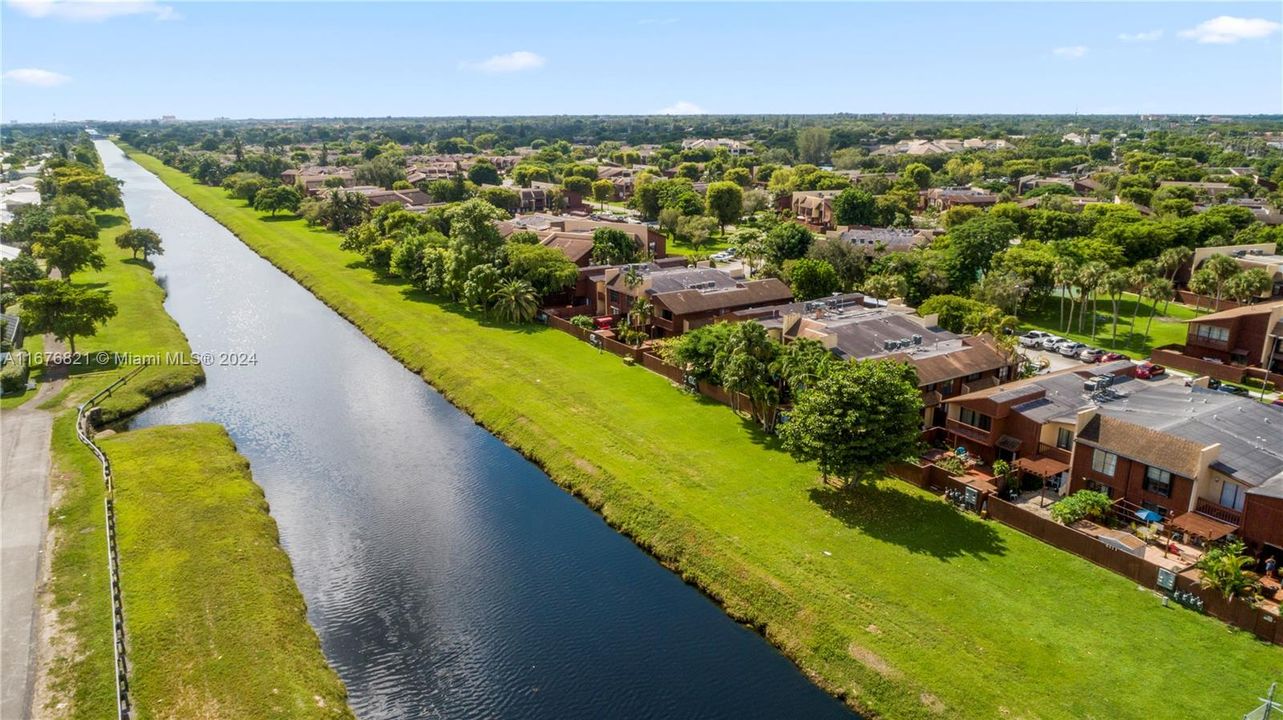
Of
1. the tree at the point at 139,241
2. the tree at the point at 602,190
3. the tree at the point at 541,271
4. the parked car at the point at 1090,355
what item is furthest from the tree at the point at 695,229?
the tree at the point at 139,241

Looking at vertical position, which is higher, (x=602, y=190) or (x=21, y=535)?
(x=602, y=190)

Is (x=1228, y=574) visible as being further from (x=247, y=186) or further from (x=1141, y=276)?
(x=247, y=186)

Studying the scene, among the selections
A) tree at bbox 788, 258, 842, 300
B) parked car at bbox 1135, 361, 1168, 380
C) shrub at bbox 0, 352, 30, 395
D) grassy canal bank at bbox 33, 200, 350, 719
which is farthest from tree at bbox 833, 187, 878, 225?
shrub at bbox 0, 352, 30, 395

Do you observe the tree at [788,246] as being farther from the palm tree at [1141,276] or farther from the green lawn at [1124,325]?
the palm tree at [1141,276]

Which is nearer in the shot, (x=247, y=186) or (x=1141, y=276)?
(x=1141, y=276)

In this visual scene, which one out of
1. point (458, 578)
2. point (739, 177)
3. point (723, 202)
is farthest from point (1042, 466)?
point (739, 177)

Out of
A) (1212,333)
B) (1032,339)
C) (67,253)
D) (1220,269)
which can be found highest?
(67,253)
